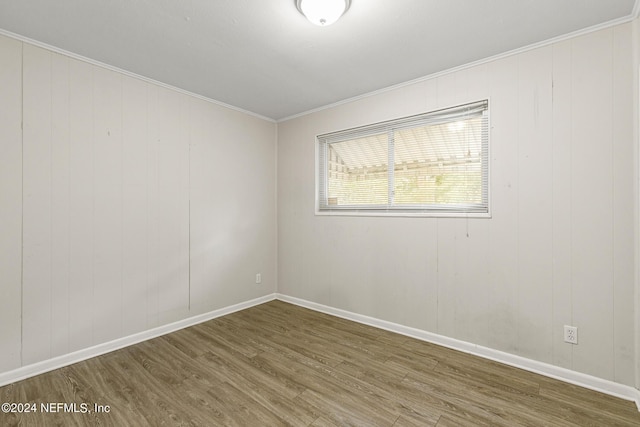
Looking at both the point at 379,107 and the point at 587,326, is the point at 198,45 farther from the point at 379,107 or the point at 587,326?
the point at 587,326

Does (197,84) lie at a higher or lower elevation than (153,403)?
higher

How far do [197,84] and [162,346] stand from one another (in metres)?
2.52

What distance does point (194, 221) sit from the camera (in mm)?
3266

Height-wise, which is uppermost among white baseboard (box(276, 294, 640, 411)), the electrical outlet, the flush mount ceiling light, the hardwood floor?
the flush mount ceiling light

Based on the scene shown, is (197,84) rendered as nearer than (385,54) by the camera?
No

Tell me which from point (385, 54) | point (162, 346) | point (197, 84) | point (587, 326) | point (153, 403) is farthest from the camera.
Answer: point (197, 84)

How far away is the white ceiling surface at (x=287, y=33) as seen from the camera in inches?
73.5

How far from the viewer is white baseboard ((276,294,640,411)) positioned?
199 centimetres

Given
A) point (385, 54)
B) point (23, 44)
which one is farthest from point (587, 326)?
point (23, 44)

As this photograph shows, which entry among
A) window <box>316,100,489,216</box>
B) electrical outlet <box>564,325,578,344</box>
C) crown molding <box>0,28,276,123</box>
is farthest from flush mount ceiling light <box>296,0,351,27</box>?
electrical outlet <box>564,325,578,344</box>

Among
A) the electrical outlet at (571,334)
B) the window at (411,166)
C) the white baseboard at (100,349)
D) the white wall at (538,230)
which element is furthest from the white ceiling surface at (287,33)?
the white baseboard at (100,349)

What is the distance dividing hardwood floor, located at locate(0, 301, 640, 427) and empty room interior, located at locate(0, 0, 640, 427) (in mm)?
17

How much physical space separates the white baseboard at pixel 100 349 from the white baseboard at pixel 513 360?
57.8 inches

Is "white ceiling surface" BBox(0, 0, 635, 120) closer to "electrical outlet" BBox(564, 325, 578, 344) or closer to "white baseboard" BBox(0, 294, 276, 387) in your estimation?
"electrical outlet" BBox(564, 325, 578, 344)
